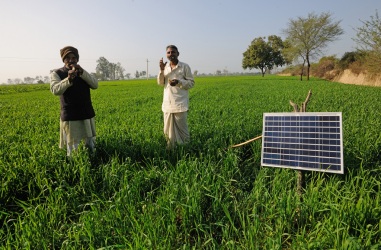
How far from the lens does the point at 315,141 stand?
260 centimetres

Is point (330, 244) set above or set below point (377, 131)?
below

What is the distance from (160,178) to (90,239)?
1315mm

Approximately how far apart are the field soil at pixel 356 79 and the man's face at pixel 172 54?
3373cm

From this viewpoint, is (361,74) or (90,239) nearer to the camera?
(90,239)

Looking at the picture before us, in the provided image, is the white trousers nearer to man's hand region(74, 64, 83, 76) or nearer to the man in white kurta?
the man in white kurta

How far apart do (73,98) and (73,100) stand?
0.10ft

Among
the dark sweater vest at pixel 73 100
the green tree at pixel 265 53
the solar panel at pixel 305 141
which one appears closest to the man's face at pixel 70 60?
the dark sweater vest at pixel 73 100

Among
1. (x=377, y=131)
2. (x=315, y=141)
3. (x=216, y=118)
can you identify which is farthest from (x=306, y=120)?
(x=216, y=118)

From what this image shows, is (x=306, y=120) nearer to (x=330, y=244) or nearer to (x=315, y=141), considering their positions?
(x=315, y=141)

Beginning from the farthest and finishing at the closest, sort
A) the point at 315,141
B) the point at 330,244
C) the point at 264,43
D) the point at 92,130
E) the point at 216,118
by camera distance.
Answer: the point at 264,43, the point at 216,118, the point at 92,130, the point at 315,141, the point at 330,244

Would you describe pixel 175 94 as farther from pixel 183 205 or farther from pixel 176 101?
pixel 183 205

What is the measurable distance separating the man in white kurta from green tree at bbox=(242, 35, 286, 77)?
6219 centimetres

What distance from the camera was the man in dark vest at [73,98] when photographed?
347 cm

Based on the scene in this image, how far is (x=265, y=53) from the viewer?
62.4 meters
